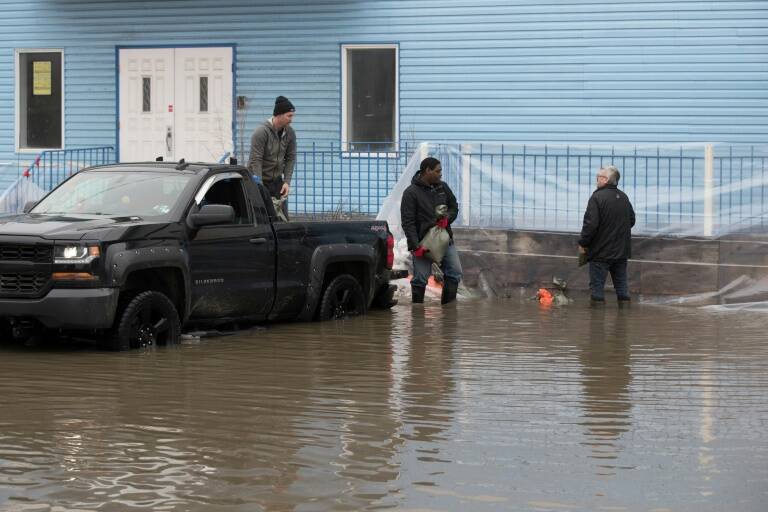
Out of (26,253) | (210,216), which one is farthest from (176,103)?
(26,253)

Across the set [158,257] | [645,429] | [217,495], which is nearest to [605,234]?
[158,257]

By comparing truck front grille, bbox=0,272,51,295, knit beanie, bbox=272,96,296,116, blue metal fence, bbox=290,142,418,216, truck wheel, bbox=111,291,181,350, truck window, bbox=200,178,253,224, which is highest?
knit beanie, bbox=272,96,296,116

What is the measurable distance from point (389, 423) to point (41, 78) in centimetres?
1706

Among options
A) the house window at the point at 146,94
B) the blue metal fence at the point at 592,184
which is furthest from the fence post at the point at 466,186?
the house window at the point at 146,94

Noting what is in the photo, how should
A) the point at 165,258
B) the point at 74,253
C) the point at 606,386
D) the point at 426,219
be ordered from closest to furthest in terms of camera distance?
the point at 606,386
the point at 74,253
the point at 165,258
the point at 426,219

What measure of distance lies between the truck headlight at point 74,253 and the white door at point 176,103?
11.6 meters

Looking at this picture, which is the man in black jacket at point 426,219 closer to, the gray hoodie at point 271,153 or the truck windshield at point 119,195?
the gray hoodie at point 271,153

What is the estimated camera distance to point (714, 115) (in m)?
19.9

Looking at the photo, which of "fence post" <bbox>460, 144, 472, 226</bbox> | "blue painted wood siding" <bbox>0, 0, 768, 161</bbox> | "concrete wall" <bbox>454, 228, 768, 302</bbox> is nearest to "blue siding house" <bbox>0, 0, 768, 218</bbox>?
"blue painted wood siding" <bbox>0, 0, 768, 161</bbox>

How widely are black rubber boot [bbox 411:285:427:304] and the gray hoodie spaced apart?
215 centimetres

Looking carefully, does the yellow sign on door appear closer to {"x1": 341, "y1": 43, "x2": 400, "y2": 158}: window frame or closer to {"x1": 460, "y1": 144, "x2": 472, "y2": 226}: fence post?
{"x1": 341, "y1": 43, "x2": 400, "y2": 158}: window frame

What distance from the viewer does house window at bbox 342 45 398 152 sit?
2206 cm

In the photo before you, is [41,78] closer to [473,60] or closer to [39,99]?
[39,99]

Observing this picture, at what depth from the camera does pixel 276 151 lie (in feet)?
51.1
